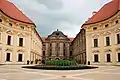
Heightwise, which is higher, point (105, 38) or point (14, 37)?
point (14, 37)

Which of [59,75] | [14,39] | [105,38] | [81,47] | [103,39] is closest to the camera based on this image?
[59,75]

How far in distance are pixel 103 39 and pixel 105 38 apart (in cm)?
57

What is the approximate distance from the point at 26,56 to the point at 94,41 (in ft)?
49.5

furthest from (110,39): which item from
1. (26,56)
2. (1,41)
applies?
(1,41)

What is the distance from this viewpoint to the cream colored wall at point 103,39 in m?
28.5

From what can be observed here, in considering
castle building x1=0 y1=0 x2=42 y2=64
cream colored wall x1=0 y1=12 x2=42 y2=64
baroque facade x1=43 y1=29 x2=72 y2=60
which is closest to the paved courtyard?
cream colored wall x1=0 y1=12 x2=42 y2=64

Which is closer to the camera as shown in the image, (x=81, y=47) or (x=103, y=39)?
(x=103, y=39)

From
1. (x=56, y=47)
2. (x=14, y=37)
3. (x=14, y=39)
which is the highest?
(x=14, y=37)

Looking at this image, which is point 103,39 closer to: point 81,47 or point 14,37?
point 81,47

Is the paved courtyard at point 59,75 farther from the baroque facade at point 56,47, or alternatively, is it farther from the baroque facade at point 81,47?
the baroque facade at point 56,47

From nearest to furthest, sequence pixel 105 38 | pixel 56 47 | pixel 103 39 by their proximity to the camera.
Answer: pixel 105 38 → pixel 103 39 → pixel 56 47

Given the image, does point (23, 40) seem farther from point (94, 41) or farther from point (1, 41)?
point (94, 41)

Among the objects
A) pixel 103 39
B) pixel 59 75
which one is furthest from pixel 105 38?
pixel 59 75

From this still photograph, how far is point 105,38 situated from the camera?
31.7m
